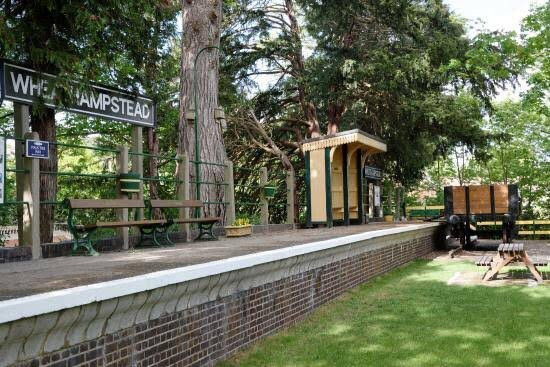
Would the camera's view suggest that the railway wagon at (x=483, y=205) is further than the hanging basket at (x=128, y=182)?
Yes

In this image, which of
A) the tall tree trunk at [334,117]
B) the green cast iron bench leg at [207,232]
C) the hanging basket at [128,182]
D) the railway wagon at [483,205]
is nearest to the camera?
the hanging basket at [128,182]

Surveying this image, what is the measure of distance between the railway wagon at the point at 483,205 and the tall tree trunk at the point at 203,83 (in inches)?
263

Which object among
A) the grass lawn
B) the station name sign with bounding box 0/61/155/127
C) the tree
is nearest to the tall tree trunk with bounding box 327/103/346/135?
the tree

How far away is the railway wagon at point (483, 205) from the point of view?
15.4 metres

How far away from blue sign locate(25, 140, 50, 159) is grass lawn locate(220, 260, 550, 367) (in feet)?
11.5

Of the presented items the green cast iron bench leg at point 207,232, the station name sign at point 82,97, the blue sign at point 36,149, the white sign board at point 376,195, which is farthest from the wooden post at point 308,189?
the blue sign at point 36,149

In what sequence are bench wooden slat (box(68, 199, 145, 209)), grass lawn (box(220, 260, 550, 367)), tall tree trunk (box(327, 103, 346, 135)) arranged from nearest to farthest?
grass lawn (box(220, 260, 550, 367))
bench wooden slat (box(68, 199, 145, 209))
tall tree trunk (box(327, 103, 346, 135))

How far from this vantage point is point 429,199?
34.3m

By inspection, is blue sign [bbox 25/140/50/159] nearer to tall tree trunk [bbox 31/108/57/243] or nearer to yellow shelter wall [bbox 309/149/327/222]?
tall tree trunk [bbox 31/108/57/243]

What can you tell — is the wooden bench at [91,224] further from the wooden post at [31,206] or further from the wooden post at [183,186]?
the wooden post at [183,186]

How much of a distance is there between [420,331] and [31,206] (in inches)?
179

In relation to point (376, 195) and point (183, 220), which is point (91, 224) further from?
point (376, 195)

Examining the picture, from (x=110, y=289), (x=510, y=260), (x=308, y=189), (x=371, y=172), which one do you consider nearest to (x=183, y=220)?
(x=510, y=260)

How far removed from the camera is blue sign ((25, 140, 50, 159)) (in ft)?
23.2
